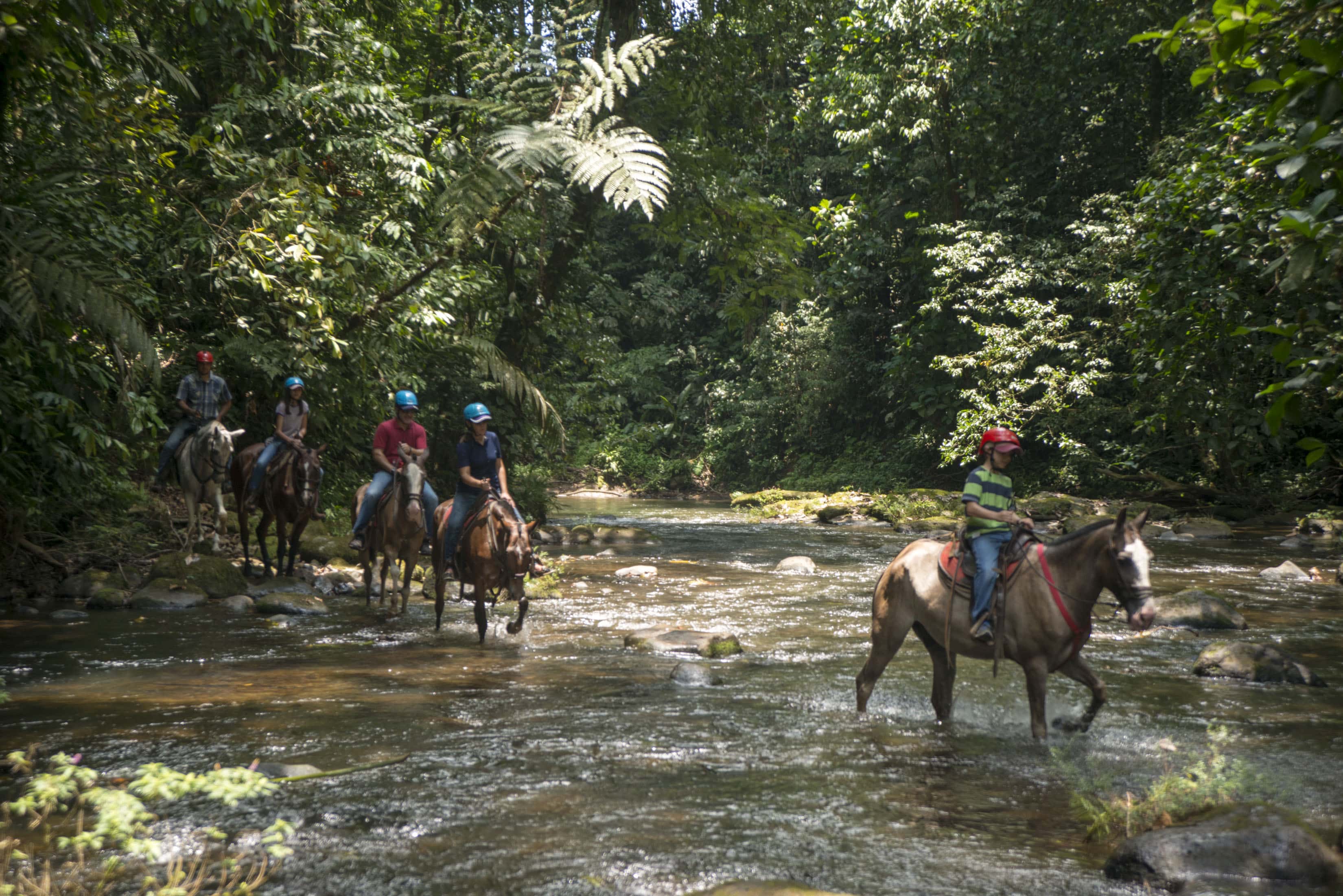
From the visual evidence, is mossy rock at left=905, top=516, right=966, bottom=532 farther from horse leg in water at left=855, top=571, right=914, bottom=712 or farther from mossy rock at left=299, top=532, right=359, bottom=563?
horse leg in water at left=855, top=571, right=914, bottom=712

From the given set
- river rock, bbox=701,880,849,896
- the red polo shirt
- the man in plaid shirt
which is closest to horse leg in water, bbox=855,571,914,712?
river rock, bbox=701,880,849,896

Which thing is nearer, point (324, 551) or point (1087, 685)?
point (1087, 685)

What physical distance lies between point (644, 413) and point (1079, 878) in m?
43.2

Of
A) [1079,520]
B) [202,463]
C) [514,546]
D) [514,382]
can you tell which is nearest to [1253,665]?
[514,546]

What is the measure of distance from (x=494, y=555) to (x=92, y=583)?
6.03 m

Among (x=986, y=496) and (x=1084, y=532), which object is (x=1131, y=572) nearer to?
(x=1084, y=532)

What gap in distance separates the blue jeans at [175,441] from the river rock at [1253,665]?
1313 centimetres

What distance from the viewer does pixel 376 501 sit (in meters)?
12.8

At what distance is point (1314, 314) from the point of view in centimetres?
1074

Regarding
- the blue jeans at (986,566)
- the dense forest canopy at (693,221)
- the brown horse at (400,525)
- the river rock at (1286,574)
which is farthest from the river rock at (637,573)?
the river rock at (1286,574)

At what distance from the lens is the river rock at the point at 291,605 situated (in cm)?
1266

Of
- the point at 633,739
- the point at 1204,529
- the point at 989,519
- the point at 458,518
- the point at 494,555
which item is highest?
the point at 989,519

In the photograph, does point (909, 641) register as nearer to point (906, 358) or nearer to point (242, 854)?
point (242, 854)

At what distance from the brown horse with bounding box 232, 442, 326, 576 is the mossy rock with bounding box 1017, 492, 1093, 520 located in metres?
16.9
